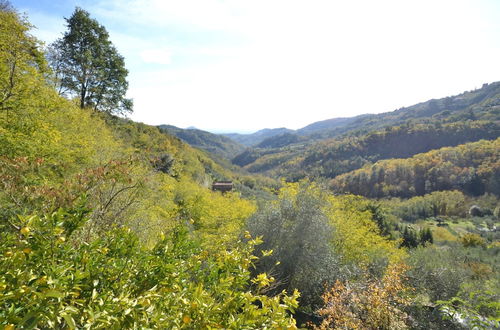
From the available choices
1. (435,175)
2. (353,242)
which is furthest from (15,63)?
(435,175)

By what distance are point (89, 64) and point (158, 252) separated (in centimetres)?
2512

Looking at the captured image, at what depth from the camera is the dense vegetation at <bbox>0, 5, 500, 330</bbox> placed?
6.95 ft

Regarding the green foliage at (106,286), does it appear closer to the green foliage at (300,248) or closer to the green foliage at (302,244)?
the green foliage at (302,244)

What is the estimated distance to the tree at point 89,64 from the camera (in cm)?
2184

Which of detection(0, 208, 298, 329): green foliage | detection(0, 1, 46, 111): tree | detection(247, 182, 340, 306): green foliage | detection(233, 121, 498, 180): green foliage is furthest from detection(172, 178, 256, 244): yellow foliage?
detection(233, 121, 498, 180): green foliage

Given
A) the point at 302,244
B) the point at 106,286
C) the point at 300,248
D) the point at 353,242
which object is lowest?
the point at 353,242

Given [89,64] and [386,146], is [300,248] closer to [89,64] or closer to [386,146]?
[89,64]

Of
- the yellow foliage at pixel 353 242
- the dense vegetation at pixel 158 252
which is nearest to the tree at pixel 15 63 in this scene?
the dense vegetation at pixel 158 252

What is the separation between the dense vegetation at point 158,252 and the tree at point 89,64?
1475 millimetres

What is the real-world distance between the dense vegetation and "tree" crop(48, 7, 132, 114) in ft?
4.84

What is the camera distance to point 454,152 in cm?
10531

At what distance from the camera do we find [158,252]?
2.92 meters

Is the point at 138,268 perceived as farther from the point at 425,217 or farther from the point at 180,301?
the point at 425,217

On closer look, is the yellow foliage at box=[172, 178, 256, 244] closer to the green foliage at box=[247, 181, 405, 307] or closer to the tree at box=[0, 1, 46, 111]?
the green foliage at box=[247, 181, 405, 307]
